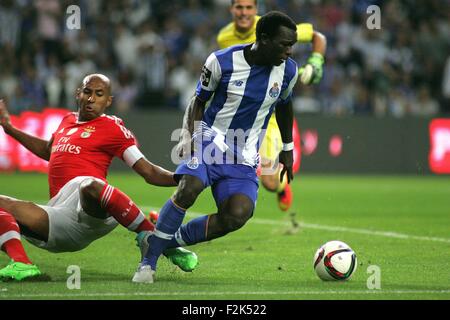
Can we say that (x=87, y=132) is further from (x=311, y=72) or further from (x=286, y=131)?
(x=311, y=72)

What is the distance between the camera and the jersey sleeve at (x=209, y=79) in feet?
22.5

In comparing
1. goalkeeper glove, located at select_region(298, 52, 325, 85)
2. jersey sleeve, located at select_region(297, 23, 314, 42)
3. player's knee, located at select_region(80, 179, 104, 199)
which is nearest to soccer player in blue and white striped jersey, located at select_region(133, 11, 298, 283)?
player's knee, located at select_region(80, 179, 104, 199)

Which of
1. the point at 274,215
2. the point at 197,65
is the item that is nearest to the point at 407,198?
the point at 274,215

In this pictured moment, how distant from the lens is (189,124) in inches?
271

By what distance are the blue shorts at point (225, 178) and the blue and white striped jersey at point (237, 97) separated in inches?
3.0

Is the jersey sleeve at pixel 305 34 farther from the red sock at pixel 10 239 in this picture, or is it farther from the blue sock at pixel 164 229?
the red sock at pixel 10 239

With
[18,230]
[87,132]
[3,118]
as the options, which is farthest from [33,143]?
[18,230]

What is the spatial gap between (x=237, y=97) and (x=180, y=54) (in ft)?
40.0

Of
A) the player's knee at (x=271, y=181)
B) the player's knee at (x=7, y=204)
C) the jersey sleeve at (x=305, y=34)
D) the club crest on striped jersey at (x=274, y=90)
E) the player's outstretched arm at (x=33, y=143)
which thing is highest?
the jersey sleeve at (x=305, y=34)

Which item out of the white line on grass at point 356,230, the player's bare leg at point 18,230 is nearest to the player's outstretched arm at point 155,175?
the player's bare leg at point 18,230

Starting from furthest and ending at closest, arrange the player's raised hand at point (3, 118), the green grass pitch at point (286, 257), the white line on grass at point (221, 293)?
the player's raised hand at point (3, 118) → the green grass pitch at point (286, 257) → the white line on grass at point (221, 293)

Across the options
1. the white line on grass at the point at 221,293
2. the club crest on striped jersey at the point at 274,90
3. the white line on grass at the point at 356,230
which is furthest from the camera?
the white line on grass at the point at 356,230

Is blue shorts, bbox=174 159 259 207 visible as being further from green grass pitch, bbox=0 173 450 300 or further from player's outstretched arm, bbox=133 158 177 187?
green grass pitch, bbox=0 173 450 300
